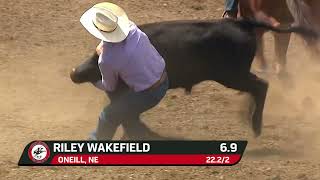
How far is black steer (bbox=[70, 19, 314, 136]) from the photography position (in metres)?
5.81

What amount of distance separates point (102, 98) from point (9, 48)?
5.79ft

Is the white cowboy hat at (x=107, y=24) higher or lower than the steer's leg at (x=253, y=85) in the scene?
higher

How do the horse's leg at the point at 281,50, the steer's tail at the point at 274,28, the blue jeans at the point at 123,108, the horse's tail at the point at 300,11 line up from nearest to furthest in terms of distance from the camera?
the blue jeans at the point at 123,108
the steer's tail at the point at 274,28
the horse's tail at the point at 300,11
the horse's leg at the point at 281,50

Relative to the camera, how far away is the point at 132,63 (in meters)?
5.34

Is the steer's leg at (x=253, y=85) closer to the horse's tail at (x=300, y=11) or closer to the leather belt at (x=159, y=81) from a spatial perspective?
the leather belt at (x=159, y=81)

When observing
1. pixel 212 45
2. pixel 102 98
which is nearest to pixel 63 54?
pixel 102 98

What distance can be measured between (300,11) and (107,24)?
2513mm

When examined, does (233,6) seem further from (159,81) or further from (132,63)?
(132,63)

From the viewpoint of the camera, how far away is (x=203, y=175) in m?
5.16

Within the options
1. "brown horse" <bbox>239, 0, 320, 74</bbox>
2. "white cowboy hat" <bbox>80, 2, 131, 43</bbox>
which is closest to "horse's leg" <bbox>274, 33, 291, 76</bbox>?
"brown horse" <bbox>239, 0, 320, 74</bbox>

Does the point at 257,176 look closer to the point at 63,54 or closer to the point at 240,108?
the point at 240,108

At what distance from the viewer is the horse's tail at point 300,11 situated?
7.15 metres

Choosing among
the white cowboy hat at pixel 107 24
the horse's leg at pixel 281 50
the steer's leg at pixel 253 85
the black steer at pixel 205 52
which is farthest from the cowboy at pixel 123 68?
the horse's leg at pixel 281 50

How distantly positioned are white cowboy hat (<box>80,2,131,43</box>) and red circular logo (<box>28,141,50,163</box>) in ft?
2.73
